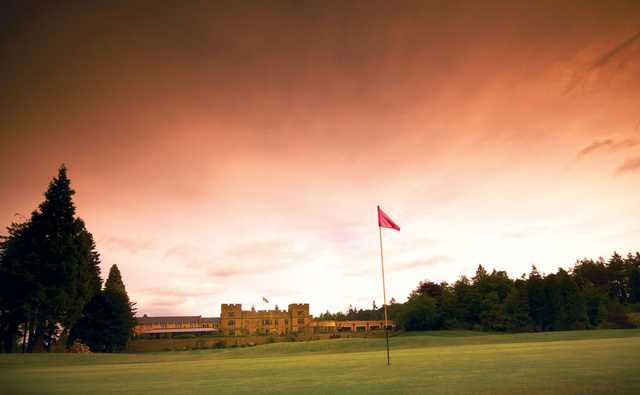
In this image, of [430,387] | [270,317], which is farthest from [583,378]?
[270,317]

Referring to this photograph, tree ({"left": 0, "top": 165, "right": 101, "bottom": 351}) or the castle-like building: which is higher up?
tree ({"left": 0, "top": 165, "right": 101, "bottom": 351})

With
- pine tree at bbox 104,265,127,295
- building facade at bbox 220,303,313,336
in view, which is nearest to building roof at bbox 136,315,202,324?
building facade at bbox 220,303,313,336

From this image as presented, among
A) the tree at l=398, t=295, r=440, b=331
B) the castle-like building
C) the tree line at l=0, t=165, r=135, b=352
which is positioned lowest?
the castle-like building

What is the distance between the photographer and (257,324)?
138 m

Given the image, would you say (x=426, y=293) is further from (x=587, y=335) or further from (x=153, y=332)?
(x=153, y=332)

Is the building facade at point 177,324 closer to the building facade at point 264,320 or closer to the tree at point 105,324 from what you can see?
the building facade at point 264,320

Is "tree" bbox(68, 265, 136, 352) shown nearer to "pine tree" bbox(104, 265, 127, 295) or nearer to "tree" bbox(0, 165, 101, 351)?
"pine tree" bbox(104, 265, 127, 295)

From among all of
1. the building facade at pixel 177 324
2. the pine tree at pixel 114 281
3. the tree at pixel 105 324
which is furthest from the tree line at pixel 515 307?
the building facade at pixel 177 324

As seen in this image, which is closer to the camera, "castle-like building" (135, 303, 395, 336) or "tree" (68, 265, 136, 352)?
"tree" (68, 265, 136, 352)

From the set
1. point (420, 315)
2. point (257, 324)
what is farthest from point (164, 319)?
point (420, 315)

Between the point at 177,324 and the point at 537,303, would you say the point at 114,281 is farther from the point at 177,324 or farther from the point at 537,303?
the point at 537,303

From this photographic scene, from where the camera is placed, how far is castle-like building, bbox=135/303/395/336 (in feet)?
437

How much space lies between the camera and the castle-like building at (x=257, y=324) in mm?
133125

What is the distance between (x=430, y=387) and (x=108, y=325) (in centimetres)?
7303
